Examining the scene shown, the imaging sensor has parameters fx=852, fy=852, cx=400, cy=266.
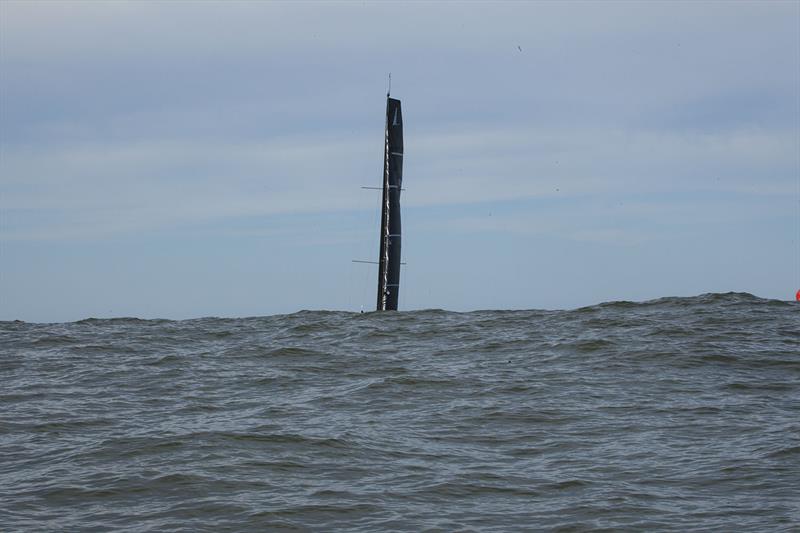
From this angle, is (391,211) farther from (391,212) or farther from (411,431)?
(411,431)

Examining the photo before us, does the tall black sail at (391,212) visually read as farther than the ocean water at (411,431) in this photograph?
Yes

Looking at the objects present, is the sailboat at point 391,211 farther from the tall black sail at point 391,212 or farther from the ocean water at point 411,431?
the ocean water at point 411,431

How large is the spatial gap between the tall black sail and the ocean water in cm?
1233

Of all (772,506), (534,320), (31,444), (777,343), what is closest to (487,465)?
(772,506)

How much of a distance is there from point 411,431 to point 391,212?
73.9ft

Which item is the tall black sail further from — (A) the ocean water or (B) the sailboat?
(A) the ocean water

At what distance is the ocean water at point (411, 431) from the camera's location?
7832 millimetres

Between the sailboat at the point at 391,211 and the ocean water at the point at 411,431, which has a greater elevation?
the sailboat at the point at 391,211

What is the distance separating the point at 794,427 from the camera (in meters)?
10.8

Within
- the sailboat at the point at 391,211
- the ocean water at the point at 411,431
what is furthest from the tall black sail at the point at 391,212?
the ocean water at the point at 411,431

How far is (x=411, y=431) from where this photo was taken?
11133 millimetres

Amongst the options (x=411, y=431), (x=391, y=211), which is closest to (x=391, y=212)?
(x=391, y=211)

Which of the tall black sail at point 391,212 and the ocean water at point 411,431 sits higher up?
the tall black sail at point 391,212

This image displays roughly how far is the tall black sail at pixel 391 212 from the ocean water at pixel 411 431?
12331 mm
